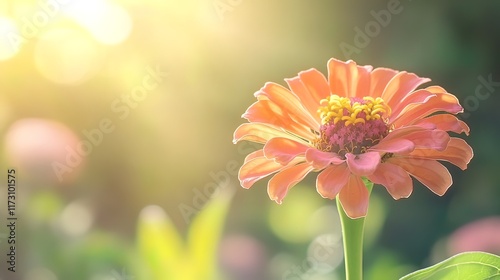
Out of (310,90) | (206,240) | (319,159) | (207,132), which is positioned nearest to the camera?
(319,159)

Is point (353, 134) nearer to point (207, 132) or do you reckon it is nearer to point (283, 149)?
point (283, 149)

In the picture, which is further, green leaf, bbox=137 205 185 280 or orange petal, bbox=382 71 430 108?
green leaf, bbox=137 205 185 280

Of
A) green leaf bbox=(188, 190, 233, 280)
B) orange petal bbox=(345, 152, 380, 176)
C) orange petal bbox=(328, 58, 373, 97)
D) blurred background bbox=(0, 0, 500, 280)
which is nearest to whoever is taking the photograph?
orange petal bbox=(345, 152, 380, 176)

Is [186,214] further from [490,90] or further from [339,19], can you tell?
[490,90]

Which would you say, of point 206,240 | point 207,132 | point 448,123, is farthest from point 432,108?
point 207,132

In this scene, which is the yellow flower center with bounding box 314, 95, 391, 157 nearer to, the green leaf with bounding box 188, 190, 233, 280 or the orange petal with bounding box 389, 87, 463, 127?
the orange petal with bounding box 389, 87, 463, 127

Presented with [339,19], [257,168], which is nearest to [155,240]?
[257,168]

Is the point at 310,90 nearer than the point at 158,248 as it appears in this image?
Yes

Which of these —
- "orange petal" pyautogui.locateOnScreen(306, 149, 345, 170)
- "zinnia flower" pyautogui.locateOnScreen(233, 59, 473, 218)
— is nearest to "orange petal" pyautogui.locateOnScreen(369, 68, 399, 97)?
"zinnia flower" pyautogui.locateOnScreen(233, 59, 473, 218)
